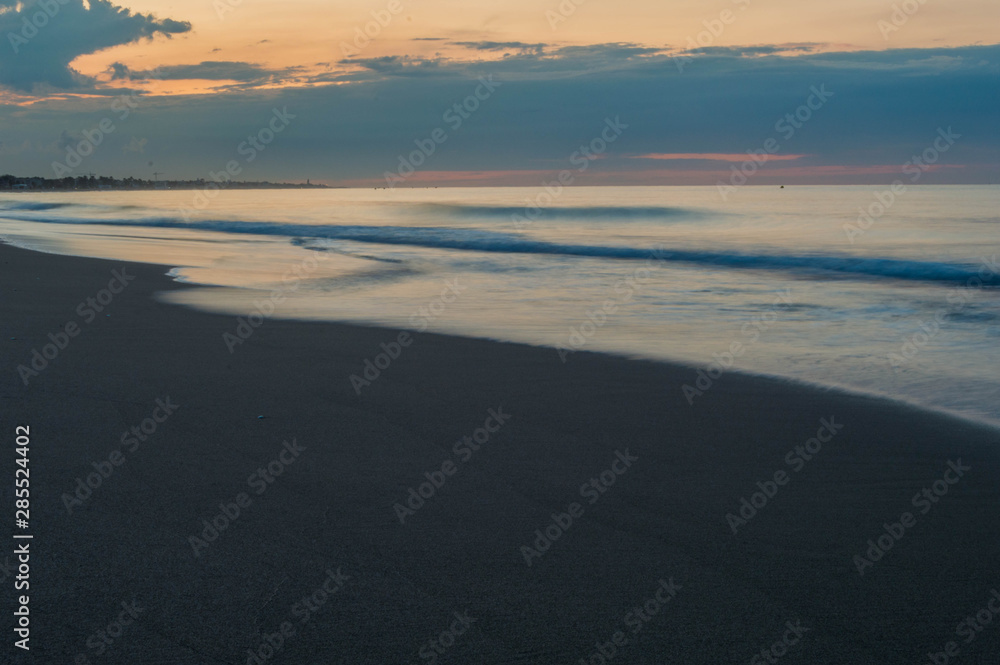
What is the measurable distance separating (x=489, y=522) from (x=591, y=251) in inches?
833

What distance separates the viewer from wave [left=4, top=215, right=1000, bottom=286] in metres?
18.2

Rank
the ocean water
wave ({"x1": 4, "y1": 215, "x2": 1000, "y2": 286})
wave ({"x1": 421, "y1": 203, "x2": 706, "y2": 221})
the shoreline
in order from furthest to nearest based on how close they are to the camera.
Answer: wave ({"x1": 421, "y1": 203, "x2": 706, "y2": 221})
wave ({"x1": 4, "y1": 215, "x2": 1000, "y2": 286})
the ocean water
the shoreline

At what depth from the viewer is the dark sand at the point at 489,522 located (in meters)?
2.68

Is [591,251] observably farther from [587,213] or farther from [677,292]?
[587,213]

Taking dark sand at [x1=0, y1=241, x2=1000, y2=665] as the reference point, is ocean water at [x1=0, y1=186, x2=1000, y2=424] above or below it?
below

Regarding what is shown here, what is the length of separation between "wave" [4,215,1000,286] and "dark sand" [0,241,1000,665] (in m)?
14.0

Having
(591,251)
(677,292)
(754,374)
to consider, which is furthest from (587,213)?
(754,374)

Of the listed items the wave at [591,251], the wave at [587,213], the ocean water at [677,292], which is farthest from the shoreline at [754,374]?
the wave at [587,213]

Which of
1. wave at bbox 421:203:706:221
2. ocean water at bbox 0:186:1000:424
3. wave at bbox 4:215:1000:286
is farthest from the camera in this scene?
wave at bbox 421:203:706:221

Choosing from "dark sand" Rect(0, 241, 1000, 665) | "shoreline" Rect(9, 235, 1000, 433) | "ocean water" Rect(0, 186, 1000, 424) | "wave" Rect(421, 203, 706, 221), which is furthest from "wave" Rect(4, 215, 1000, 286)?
"wave" Rect(421, 203, 706, 221)

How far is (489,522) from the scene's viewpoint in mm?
3535

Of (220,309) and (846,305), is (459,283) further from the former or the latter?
(846,305)

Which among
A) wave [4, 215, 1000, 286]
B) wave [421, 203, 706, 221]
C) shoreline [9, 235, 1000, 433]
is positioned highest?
shoreline [9, 235, 1000, 433]

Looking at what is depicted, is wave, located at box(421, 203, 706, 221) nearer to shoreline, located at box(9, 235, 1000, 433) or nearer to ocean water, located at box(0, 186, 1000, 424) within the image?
ocean water, located at box(0, 186, 1000, 424)
